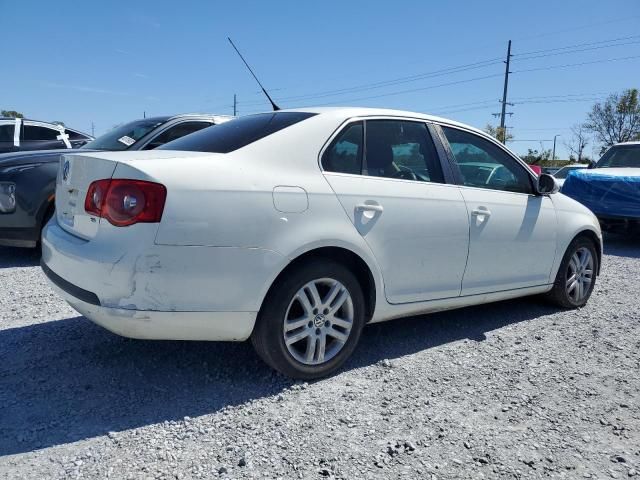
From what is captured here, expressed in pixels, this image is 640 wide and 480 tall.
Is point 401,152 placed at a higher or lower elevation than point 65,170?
higher

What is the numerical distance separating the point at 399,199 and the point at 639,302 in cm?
329

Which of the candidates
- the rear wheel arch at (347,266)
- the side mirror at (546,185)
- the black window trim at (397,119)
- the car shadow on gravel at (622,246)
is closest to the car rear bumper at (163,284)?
the rear wheel arch at (347,266)

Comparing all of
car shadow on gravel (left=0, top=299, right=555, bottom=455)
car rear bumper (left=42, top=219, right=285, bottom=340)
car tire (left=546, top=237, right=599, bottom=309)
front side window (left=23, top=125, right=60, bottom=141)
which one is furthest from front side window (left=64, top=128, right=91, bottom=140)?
car tire (left=546, top=237, right=599, bottom=309)

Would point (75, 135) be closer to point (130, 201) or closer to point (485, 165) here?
point (485, 165)

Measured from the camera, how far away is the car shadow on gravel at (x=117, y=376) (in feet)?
8.23

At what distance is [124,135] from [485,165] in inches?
172

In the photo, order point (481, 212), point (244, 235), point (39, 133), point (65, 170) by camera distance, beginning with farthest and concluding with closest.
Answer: point (39, 133) < point (481, 212) < point (65, 170) < point (244, 235)

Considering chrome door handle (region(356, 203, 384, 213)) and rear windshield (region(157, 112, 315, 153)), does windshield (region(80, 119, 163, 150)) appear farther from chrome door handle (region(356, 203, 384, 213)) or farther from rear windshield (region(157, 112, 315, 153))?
chrome door handle (region(356, 203, 384, 213))

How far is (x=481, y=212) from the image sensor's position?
3.71m

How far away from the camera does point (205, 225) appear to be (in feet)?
8.32

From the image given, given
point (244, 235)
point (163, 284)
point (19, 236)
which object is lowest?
point (19, 236)

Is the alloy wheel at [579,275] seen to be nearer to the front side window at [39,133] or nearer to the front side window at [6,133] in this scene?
the front side window at [39,133]

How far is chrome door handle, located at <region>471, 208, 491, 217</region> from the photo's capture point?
3.67 metres

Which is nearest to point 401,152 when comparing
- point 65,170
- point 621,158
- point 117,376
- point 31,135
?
point 65,170
